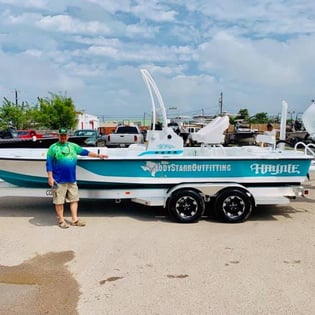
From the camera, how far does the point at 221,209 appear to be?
6.88m

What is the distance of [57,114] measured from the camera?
156ft

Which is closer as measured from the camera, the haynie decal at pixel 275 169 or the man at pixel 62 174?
the man at pixel 62 174

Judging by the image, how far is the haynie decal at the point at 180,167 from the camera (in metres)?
7.03

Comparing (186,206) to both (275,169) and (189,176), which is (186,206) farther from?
(275,169)

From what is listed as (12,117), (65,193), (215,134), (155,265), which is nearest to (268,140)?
(215,134)

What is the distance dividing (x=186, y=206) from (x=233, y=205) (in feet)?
2.68

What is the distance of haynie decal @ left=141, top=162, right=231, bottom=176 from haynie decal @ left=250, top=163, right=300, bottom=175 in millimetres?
501

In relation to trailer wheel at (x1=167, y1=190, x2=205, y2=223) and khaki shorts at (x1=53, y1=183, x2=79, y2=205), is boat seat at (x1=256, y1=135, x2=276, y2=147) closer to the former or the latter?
trailer wheel at (x1=167, y1=190, x2=205, y2=223)

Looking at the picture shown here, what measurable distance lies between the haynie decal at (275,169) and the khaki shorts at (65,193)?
311 centimetres

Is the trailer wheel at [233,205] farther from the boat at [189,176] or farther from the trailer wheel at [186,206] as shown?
the trailer wheel at [186,206]

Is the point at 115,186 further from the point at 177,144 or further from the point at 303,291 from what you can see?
the point at 303,291

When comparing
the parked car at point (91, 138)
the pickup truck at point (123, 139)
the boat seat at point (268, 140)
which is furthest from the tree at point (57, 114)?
the boat seat at point (268, 140)

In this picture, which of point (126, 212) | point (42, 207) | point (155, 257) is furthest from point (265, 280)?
point (42, 207)

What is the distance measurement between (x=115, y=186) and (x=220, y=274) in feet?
10.1
